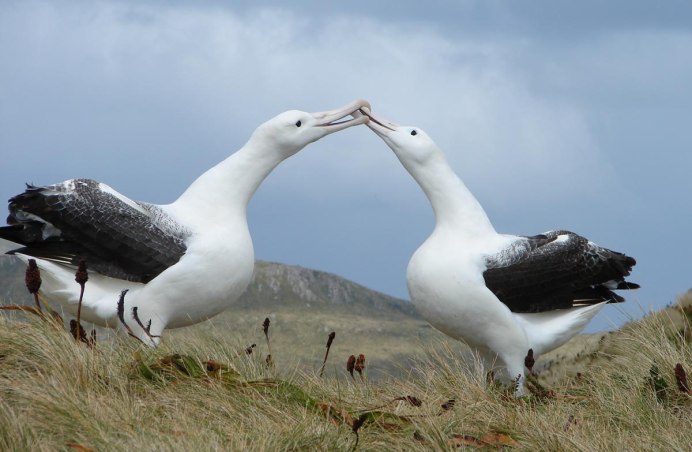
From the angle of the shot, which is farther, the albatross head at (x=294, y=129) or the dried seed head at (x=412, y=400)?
the albatross head at (x=294, y=129)

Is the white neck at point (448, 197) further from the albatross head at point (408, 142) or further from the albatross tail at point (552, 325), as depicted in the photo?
the albatross tail at point (552, 325)

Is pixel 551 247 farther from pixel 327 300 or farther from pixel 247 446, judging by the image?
pixel 327 300

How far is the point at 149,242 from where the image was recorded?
935 cm

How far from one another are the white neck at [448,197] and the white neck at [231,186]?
1406 mm

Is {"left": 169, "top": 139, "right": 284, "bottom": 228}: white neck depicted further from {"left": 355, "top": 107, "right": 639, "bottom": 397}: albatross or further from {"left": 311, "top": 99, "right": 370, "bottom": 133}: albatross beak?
{"left": 355, "top": 107, "right": 639, "bottom": 397}: albatross

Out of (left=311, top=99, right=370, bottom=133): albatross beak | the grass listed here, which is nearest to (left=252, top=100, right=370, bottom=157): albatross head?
(left=311, top=99, right=370, bottom=133): albatross beak

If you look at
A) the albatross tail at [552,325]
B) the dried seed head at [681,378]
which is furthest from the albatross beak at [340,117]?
the dried seed head at [681,378]

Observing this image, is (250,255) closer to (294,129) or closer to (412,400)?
(294,129)

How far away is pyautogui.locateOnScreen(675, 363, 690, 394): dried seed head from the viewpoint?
7992 mm

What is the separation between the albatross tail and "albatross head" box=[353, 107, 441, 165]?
173 cm

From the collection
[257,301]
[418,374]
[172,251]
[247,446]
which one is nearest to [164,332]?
[172,251]

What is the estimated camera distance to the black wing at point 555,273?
384 inches

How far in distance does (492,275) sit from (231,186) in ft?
8.30

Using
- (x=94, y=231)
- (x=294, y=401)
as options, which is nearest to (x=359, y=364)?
(x=294, y=401)
